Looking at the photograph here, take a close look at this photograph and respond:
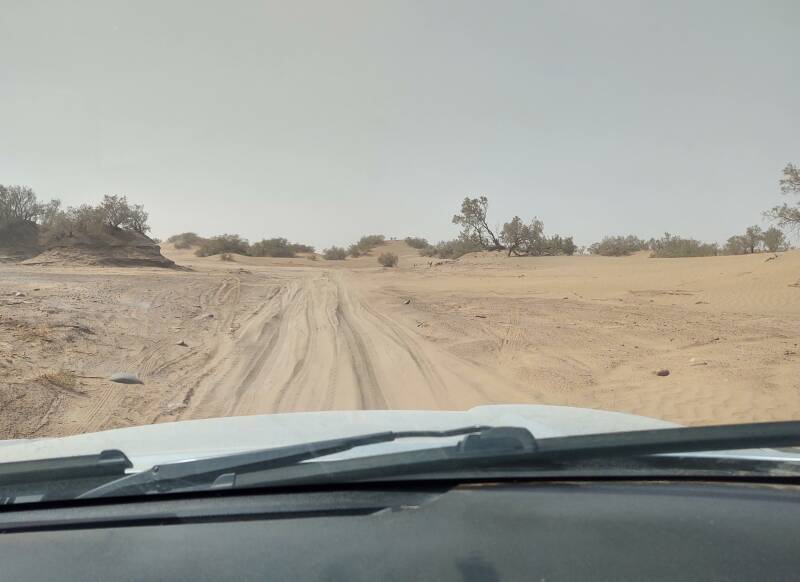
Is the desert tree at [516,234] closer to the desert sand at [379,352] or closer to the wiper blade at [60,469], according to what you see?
the desert sand at [379,352]

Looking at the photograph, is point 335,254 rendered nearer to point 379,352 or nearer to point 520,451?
point 379,352

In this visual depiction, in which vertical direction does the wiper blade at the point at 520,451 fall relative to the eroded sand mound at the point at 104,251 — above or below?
below

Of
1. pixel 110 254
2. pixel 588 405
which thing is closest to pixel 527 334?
pixel 588 405

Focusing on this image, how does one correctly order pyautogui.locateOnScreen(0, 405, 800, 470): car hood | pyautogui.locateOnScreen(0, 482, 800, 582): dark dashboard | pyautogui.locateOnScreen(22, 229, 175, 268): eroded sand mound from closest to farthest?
pyautogui.locateOnScreen(0, 482, 800, 582): dark dashboard, pyautogui.locateOnScreen(0, 405, 800, 470): car hood, pyautogui.locateOnScreen(22, 229, 175, 268): eroded sand mound

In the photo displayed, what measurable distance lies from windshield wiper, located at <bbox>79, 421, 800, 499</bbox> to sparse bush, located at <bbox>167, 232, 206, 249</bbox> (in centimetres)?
6382

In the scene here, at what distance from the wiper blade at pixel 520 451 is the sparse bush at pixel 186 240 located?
64014mm

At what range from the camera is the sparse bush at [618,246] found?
Answer: 49.3 metres

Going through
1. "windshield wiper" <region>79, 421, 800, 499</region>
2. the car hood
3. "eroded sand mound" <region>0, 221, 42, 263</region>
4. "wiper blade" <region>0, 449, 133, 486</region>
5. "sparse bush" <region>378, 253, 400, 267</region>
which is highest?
"eroded sand mound" <region>0, 221, 42, 263</region>

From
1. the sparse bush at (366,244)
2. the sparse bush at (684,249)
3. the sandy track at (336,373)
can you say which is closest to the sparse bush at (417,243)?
the sparse bush at (366,244)

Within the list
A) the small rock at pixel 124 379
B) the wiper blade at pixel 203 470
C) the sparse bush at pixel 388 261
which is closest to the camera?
the wiper blade at pixel 203 470

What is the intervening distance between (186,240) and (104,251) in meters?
35.8

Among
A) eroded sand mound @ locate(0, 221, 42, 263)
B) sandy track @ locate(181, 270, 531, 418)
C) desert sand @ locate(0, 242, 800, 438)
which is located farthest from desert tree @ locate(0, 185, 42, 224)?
sandy track @ locate(181, 270, 531, 418)

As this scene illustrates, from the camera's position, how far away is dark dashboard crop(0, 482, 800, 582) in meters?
1.74

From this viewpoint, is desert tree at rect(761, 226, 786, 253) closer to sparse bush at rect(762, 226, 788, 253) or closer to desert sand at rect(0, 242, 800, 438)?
sparse bush at rect(762, 226, 788, 253)
